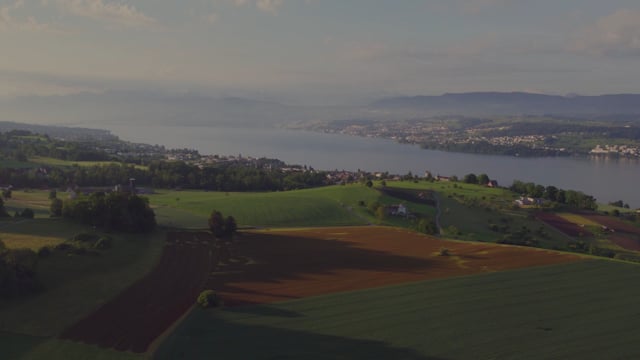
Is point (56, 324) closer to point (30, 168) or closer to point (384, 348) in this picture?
point (384, 348)

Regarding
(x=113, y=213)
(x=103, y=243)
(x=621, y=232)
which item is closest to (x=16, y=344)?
(x=103, y=243)

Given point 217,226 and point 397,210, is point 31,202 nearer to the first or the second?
point 217,226

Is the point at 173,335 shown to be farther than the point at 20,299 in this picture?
No

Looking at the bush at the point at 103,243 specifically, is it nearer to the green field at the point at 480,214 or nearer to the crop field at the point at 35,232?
the crop field at the point at 35,232

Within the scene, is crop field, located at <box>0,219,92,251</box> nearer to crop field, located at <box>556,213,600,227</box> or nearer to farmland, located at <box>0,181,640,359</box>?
farmland, located at <box>0,181,640,359</box>

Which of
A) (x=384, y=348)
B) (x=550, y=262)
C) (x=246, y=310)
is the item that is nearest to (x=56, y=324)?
(x=246, y=310)

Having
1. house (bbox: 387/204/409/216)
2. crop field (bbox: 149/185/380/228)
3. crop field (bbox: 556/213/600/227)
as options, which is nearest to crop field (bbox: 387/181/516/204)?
crop field (bbox: 556/213/600/227)
